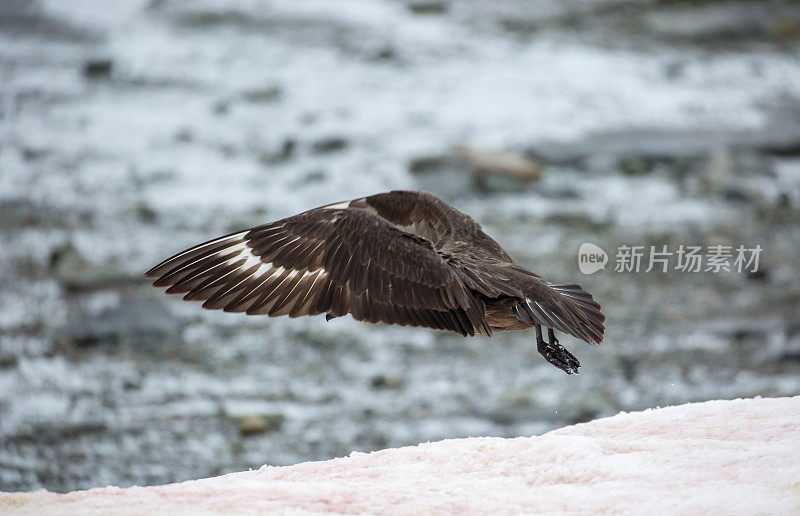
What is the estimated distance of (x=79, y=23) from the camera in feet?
44.0

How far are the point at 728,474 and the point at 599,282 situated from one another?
18.7 ft

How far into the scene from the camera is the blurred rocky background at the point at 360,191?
6945 mm

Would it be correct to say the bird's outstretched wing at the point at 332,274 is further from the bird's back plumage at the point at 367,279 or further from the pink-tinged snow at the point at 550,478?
the pink-tinged snow at the point at 550,478

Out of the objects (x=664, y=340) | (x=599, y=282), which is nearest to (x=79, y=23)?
(x=599, y=282)

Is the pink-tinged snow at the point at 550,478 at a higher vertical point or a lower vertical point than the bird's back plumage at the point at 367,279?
lower

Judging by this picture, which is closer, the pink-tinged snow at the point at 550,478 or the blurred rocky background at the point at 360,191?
the pink-tinged snow at the point at 550,478
